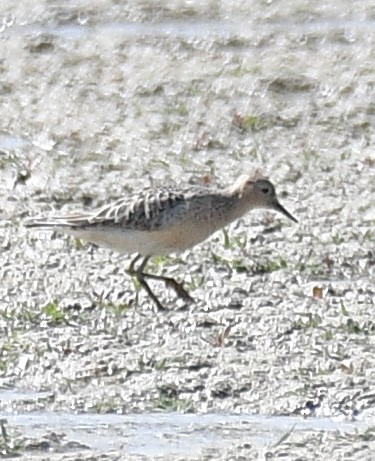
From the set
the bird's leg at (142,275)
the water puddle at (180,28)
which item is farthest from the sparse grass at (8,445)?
the water puddle at (180,28)

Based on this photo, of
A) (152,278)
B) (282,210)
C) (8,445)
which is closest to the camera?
(8,445)

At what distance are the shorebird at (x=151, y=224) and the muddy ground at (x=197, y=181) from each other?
0.24m

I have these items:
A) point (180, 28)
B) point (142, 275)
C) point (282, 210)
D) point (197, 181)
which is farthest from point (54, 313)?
point (180, 28)

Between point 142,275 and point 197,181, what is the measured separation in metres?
2.36

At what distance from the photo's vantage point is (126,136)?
1305 cm

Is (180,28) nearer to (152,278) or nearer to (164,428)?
(152,278)

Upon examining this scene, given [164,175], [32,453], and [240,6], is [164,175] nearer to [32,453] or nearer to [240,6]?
[32,453]

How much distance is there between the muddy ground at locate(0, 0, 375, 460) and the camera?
7871mm

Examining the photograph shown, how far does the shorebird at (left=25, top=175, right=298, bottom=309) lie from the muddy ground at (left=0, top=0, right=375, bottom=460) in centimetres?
24

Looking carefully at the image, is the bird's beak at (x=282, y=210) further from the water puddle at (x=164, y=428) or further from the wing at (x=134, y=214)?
the water puddle at (x=164, y=428)

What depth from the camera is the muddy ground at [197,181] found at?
7.87 metres

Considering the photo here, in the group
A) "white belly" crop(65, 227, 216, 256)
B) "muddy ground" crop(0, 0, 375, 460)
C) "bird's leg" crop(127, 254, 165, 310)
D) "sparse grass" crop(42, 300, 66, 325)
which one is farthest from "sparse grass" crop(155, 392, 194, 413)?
"white belly" crop(65, 227, 216, 256)

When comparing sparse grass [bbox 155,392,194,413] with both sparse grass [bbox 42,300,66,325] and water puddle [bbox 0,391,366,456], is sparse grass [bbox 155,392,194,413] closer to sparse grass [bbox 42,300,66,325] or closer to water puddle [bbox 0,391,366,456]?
water puddle [bbox 0,391,366,456]

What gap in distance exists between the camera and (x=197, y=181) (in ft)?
38.6
